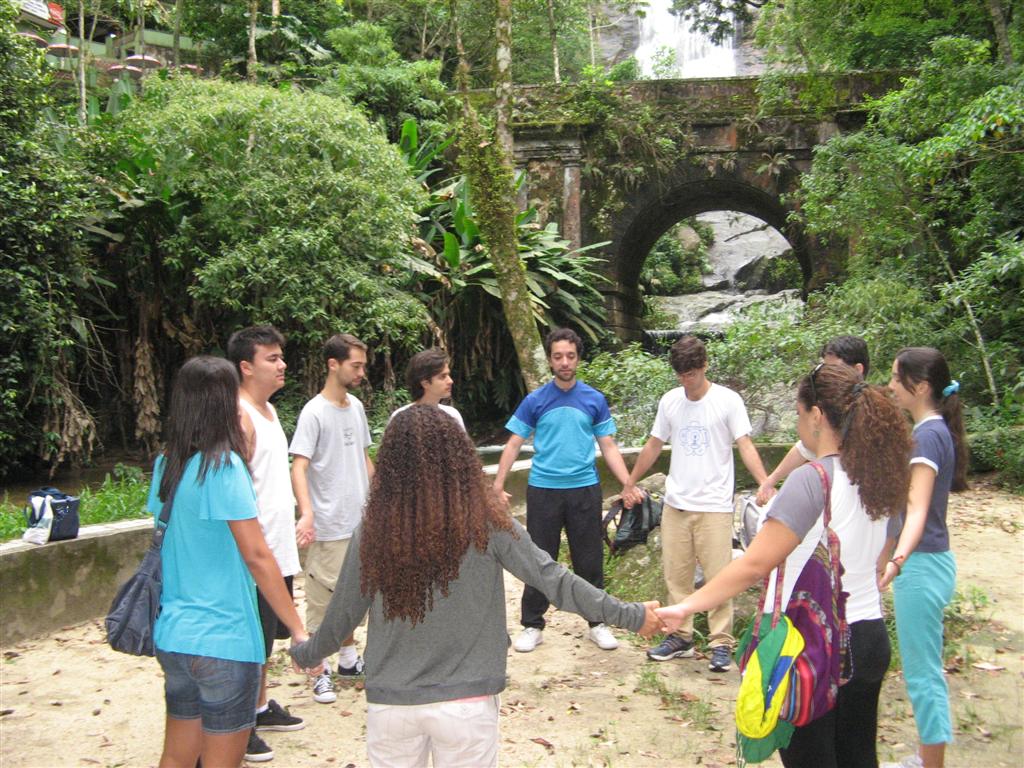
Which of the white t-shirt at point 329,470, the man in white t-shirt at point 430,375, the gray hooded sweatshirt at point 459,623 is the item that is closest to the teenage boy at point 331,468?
the white t-shirt at point 329,470

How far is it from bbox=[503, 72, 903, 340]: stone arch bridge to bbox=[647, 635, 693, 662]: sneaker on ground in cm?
1275

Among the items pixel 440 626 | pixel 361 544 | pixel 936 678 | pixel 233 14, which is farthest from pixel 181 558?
pixel 233 14

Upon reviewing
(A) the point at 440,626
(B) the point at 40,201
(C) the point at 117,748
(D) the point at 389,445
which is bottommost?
(C) the point at 117,748

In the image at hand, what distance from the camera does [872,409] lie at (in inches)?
112

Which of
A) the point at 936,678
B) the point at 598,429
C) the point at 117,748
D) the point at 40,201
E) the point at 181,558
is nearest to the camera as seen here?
the point at 181,558

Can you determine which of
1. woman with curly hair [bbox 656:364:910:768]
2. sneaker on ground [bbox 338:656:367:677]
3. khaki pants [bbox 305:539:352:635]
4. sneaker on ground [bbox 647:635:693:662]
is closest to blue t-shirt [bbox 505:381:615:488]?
sneaker on ground [bbox 647:635:693:662]

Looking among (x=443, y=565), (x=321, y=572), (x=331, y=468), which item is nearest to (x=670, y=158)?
(x=331, y=468)

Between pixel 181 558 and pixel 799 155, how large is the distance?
1633cm

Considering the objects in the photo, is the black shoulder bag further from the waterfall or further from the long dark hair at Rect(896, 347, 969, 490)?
the waterfall

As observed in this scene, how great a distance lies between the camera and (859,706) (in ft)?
9.24

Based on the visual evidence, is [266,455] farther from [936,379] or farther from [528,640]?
[936,379]

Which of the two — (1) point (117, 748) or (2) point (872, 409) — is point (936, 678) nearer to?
(2) point (872, 409)

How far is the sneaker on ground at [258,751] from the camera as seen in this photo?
395 cm

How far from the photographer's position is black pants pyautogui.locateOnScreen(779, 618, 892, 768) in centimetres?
281
